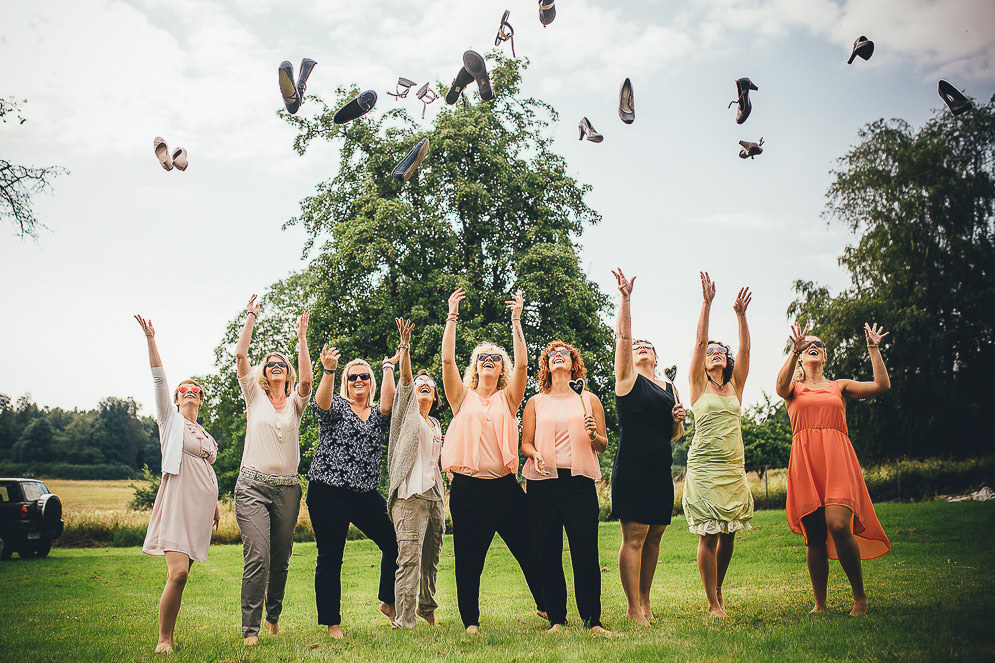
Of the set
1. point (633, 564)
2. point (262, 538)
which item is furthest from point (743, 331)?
point (262, 538)

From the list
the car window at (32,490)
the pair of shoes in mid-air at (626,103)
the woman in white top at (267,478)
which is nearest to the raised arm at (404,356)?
the woman in white top at (267,478)

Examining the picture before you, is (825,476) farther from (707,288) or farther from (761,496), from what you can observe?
(761,496)

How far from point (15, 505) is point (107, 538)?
13.4ft

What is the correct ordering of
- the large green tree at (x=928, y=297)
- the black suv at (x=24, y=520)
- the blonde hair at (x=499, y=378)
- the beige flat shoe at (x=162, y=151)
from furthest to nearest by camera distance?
the large green tree at (x=928, y=297) < the black suv at (x=24, y=520) < the beige flat shoe at (x=162, y=151) < the blonde hair at (x=499, y=378)

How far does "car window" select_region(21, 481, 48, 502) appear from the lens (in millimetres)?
15883

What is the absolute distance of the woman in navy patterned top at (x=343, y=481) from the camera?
600 cm

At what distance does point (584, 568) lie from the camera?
5672mm

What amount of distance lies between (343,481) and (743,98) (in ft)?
19.8

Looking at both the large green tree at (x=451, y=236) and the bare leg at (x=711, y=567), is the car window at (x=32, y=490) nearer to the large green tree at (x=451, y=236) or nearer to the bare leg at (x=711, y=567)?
the large green tree at (x=451, y=236)

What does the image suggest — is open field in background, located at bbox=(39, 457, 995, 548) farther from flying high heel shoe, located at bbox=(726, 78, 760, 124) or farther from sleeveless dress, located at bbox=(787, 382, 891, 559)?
sleeveless dress, located at bbox=(787, 382, 891, 559)

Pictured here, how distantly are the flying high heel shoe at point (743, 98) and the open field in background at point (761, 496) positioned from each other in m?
12.4

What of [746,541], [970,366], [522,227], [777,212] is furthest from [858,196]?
[746,541]

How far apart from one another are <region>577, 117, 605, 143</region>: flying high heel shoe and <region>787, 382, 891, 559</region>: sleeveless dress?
4748 mm

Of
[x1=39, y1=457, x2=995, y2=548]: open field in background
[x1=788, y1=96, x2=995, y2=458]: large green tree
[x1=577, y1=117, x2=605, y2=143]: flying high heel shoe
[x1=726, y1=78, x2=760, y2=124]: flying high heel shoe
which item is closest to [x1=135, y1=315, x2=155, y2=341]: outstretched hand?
[x1=577, y1=117, x2=605, y2=143]: flying high heel shoe
